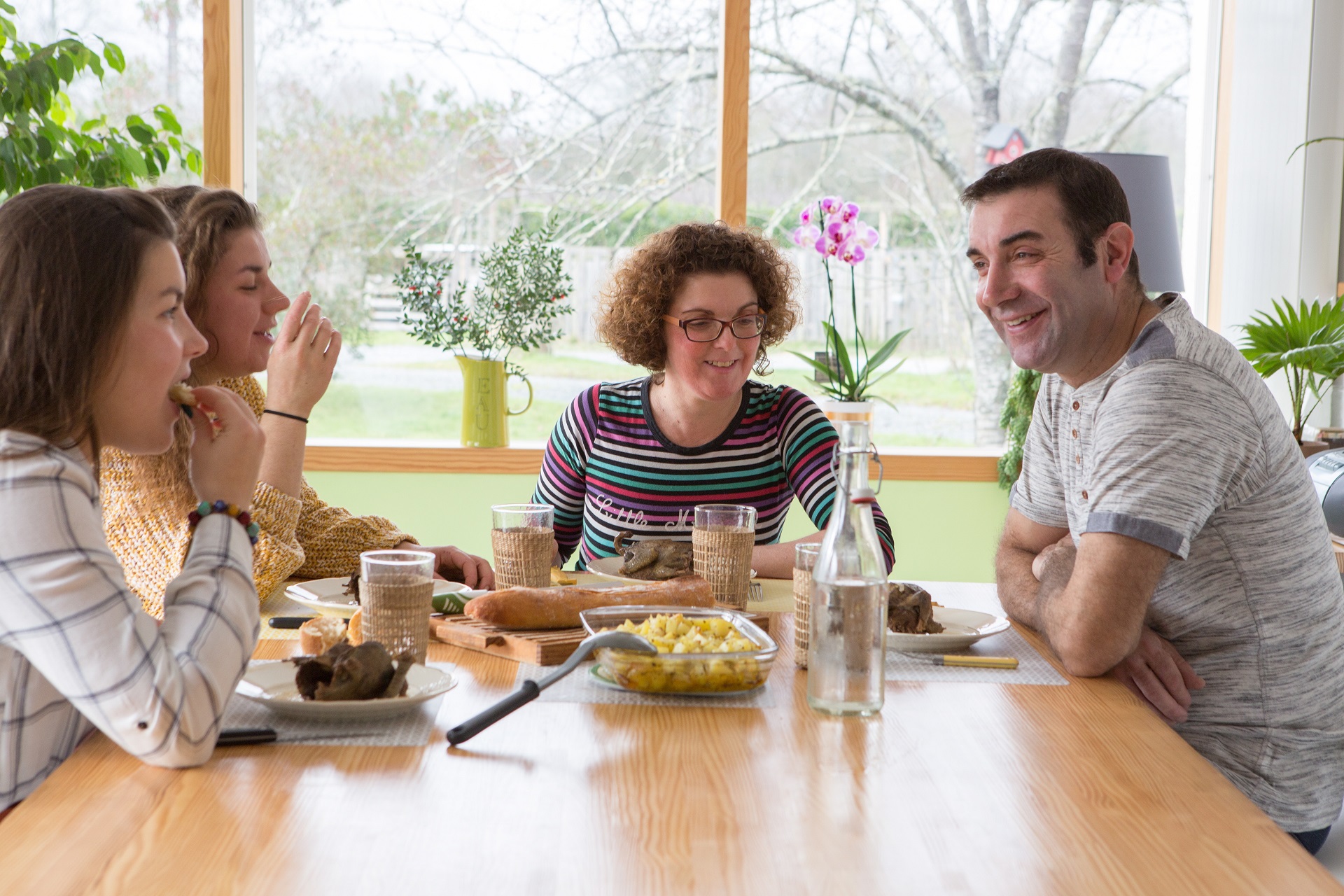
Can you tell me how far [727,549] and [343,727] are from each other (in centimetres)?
66

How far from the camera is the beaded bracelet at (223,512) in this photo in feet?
3.86

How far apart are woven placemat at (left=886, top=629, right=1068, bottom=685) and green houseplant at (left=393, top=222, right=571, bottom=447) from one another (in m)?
2.26

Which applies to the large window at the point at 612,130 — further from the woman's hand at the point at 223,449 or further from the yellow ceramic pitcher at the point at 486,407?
the woman's hand at the point at 223,449

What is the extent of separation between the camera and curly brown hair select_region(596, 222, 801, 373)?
2.33m

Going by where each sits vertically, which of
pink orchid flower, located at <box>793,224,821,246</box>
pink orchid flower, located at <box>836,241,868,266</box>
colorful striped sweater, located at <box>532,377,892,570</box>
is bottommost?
colorful striped sweater, located at <box>532,377,892,570</box>

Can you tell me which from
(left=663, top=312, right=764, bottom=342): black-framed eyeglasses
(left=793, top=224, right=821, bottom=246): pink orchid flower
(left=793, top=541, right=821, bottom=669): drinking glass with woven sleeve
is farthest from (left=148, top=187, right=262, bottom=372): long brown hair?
(left=793, top=224, right=821, bottom=246): pink orchid flower

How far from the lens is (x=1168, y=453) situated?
1493 millimetres

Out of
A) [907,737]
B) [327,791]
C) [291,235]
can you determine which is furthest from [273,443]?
[291,235]

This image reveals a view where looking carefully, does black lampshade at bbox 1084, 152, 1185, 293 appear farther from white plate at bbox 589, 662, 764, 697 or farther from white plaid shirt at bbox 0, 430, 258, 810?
white plaid shirt at bbox 0, 430, 258, 810

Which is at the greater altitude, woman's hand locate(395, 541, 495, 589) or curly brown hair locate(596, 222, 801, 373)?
curly brown hair locate(596, 222, 801, 373)

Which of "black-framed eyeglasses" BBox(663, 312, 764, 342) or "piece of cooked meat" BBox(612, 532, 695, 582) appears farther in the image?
"black-framed eyeglasses" BBox(663, 312, 764, 342)

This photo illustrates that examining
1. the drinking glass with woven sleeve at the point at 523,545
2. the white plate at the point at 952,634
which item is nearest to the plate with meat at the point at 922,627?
the white plate at the point at 952,634

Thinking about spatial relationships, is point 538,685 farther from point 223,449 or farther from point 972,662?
point 972,662

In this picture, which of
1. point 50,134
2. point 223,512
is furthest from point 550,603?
point 50,134
